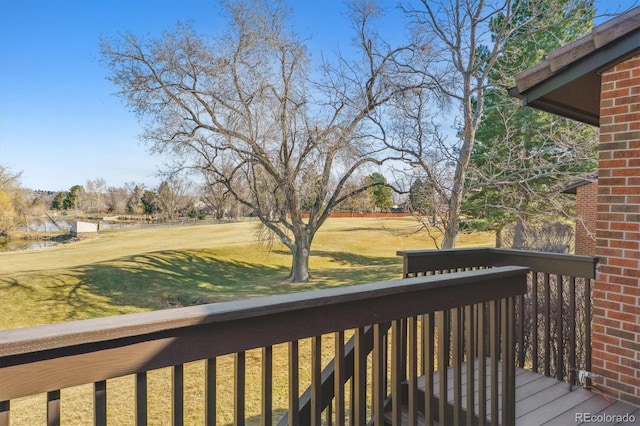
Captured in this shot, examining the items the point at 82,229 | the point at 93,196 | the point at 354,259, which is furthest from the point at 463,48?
the point at 93,196

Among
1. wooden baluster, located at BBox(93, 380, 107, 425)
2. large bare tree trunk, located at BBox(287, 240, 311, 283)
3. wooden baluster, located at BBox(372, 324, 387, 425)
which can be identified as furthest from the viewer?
large bare tree trunk, located at BBox(287, 240, 311, 283)

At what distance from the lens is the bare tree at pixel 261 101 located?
1278cm

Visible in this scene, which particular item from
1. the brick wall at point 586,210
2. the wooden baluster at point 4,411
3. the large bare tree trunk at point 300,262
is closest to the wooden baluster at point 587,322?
the wooden baluster at point 4,411

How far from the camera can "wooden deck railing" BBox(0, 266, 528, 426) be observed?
3.27ft

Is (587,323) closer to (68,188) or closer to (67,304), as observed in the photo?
(67,304)

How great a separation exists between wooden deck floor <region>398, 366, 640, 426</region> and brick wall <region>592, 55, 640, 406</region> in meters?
0.14

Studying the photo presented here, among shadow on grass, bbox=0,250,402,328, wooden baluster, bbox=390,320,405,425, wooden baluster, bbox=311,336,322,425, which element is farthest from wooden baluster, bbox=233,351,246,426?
shadow on grass, bbox=0,250,402,328

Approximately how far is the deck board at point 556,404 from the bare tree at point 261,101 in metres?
9.85

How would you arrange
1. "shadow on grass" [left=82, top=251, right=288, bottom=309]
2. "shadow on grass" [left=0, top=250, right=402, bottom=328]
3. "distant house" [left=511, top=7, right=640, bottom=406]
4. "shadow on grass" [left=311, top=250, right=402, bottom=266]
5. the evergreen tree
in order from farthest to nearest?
1. "shadow on grass" [left=311, top=250, right=402, bottom=266]
2. "shadow on grass" [left=82, top=251, right=288, bottom=309]
3. "shadow on grass" [left=0, top=250, right=402, bottom=328]
4. the evergreen tree
5. "distant house" [left=511, top=7, right=640, bottom=406]

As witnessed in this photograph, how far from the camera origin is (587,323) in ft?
10.7

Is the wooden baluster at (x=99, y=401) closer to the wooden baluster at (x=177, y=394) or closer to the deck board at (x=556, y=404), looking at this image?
the wooden baluster at (x=177, y=394)

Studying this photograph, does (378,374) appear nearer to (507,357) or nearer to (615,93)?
(507,357)

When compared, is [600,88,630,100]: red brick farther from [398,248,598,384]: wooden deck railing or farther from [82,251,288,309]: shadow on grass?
[82,251,288,309]: shadow on grass

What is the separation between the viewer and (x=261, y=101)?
14344mm
